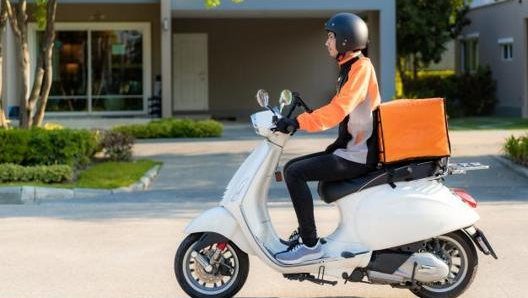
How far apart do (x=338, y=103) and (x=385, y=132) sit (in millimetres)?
378

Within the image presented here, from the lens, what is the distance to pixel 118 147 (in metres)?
15.9

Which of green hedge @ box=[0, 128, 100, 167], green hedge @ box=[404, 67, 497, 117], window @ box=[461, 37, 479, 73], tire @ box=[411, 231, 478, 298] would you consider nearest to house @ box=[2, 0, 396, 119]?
green hedge @ box=[404, 67, 497, 117]

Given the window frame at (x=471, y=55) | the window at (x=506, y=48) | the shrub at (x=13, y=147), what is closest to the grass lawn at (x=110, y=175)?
the shrub at (x=13, y=147)

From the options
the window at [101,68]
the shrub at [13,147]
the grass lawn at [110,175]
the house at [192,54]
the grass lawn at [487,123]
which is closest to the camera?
the grass lawn at [110,175]

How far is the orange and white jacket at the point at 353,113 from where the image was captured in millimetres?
6020

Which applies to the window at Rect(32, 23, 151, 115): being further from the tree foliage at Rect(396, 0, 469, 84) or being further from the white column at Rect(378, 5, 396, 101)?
the tree foliage at Rect(396, 0, 469, 84)

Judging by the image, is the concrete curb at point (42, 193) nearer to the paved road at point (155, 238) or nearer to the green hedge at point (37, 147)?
the paved road at point (155, 238)

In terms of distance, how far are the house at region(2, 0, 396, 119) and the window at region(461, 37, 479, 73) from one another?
6816mm

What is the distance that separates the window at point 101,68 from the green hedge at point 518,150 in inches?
473

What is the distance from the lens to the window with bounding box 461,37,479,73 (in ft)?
104

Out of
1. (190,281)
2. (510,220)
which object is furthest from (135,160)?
(190,281)

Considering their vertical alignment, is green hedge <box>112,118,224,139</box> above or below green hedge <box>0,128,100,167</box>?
above

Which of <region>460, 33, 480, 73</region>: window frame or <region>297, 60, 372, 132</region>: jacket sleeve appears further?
<region>460, 33, 480, 73</region>: window frame

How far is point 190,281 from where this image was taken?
20.9 feet
